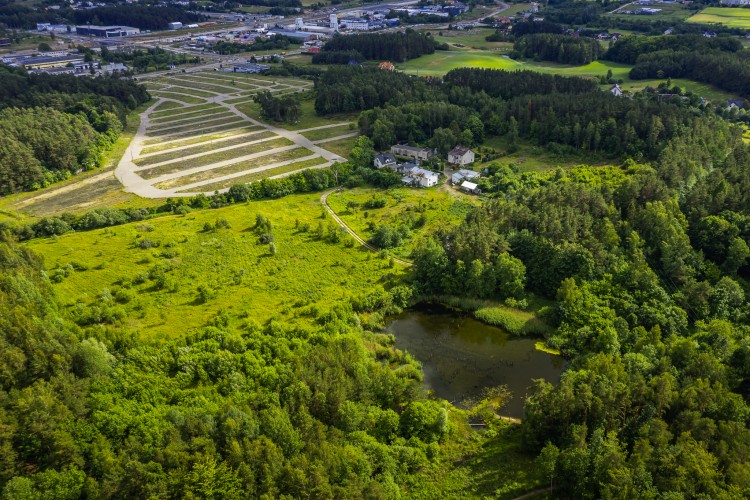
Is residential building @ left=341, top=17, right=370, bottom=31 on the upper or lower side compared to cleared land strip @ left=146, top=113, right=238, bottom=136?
upper

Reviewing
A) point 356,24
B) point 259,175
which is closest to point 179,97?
point 259,175

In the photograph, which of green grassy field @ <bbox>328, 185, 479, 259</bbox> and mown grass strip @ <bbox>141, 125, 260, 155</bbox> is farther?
mown grass strip @ <bbox>141, 125, 260, 155</bbox>

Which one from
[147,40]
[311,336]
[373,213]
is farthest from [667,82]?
[147,40]

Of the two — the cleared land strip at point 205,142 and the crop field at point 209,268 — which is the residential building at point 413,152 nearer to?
the crop field at point 209,268

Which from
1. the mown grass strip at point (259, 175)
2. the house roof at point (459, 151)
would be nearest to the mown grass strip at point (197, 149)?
the mown grass strip at point (259, 175)

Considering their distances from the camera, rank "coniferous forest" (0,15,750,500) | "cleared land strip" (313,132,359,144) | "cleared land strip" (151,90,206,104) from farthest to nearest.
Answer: "cleared land strip" (151,90,206,104) < "cleared land strip" (313,132,359,144) < "coniferous forest" (0,15,750,500)

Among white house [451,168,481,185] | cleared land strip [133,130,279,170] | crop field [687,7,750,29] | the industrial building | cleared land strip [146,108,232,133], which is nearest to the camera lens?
white house [451,168,481,185]

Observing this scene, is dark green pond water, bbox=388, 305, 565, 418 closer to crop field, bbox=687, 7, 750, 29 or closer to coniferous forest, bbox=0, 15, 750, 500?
coniferous forest, bbox=0, 15, 750, 500

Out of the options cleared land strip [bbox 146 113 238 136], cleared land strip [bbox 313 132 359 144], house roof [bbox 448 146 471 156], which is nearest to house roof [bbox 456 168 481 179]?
house roof [bbox 448 146 471 156]
